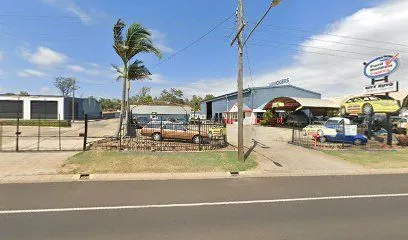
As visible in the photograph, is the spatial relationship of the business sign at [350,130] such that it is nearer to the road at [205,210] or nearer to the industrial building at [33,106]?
the road at [205,210]

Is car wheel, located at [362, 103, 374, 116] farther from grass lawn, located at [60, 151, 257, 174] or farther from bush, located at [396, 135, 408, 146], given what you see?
grass lawn, located at [60, 151, 257, 174]

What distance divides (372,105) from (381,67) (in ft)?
8.38

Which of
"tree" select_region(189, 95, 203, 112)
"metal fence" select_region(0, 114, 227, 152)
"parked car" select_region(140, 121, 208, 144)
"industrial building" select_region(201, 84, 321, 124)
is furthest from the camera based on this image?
"tree" select_region(189, 95, 203, 112)

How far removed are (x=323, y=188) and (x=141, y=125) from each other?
1464 cm

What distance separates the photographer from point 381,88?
22344 millimetres

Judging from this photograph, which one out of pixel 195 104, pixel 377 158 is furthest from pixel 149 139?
pixel 195 104

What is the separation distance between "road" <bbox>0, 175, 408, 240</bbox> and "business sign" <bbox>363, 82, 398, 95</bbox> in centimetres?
1300

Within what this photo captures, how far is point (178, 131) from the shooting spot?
20.1 metres

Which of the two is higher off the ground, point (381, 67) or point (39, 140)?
point (381, 67)

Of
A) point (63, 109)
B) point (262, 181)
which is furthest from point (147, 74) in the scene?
point (63, 109)

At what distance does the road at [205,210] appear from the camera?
19.1ft

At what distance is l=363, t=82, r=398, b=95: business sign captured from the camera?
21.6 m

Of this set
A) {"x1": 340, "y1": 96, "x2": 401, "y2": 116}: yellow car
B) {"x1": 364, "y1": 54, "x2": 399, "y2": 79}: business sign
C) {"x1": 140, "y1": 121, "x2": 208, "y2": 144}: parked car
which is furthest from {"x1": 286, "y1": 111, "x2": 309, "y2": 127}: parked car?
{"x1": 140, "y1": 121, "x2": 208, "y2": 144}: parked car

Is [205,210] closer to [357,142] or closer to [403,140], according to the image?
[357,142]
